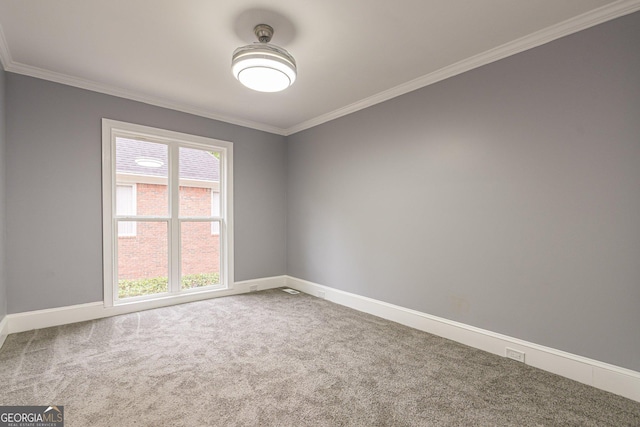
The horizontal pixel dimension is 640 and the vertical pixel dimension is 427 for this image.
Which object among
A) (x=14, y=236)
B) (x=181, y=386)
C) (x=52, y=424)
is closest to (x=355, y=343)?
(x=181, y=386)

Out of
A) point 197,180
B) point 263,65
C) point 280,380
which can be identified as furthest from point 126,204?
point 280,380

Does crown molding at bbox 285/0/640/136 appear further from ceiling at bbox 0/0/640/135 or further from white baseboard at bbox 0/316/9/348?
white baseboard at bbox 0/316/9/348

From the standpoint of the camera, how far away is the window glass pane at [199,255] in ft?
13.8

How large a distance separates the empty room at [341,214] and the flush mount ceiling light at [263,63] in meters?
0.02

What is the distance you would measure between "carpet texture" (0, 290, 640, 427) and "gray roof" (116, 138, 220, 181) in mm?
1887

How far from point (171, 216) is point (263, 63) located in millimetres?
2668

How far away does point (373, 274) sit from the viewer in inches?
147

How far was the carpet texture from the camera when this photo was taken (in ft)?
5.91

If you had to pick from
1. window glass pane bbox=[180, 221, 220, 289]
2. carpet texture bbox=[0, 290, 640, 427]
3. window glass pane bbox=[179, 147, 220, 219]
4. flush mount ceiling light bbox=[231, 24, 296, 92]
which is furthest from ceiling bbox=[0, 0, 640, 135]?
carpet texture bbox=[0, 290, 640, 427]

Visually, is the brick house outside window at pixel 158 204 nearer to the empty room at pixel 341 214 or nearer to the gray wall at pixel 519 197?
the empty room at pixel 341 214

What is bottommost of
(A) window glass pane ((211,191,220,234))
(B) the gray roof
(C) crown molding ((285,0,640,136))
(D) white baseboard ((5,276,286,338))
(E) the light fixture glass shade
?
(D) white baseboard ((5,276,286,338))

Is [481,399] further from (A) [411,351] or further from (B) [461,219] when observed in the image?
(B) [461,219]

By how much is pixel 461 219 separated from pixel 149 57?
3.37m

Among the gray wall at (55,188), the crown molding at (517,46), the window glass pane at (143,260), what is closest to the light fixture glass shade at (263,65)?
the crown molding at (517,46)
